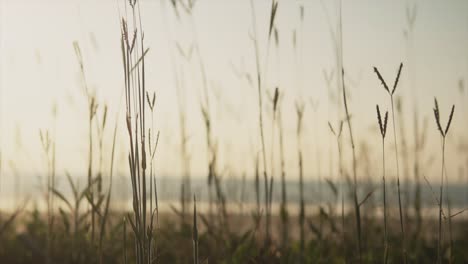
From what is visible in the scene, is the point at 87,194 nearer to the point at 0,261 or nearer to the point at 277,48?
the point at 277,48

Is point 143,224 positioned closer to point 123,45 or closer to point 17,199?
point 123,45

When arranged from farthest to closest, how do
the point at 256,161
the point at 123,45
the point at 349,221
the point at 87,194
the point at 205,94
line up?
the point at 349,221 → the point at 205,94 → the point at 256,161 → the point at 87,194 → the point at 123,45

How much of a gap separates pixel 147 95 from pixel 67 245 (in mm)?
1594

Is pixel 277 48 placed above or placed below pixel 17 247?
above

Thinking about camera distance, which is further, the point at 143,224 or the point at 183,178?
the point at 183,178

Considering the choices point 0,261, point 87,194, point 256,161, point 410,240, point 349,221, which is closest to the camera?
point 87,194

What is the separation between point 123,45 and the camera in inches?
43.8

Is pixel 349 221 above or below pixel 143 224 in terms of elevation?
below

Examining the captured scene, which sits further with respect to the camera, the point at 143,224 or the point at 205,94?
the point at 205,94

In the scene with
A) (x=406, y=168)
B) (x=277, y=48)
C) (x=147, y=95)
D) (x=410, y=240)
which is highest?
(x=277, y=48)

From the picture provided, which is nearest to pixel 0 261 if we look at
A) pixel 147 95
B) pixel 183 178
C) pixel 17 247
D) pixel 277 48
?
pixel 17 247

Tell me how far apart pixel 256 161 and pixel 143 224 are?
2.42ft

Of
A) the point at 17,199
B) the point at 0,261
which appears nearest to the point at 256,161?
the point at 0,261

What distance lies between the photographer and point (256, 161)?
1.81 meters
